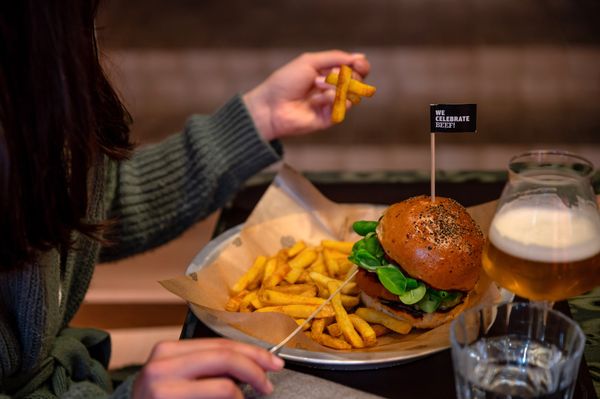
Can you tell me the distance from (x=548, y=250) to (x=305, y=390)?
0.39 meters

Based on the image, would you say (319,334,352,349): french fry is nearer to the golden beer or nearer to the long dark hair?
the golden beer

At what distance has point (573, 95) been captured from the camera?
360 centimetres

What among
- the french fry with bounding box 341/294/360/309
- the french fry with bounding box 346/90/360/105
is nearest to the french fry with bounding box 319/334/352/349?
the french fry with bounding box 341/294/360/309

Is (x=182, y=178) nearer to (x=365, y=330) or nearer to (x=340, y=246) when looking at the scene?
(x=340, y=246)

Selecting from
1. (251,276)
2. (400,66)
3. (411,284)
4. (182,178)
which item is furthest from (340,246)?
(400,66)

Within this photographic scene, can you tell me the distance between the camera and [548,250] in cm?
102

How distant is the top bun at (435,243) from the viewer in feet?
4.24

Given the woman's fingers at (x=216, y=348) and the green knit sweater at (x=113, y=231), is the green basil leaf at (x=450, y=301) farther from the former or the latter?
the green knit sweater at (x=113, y=231)

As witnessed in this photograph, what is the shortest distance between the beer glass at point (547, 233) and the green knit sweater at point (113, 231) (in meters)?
0.79

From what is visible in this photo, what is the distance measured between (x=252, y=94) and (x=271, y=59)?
1.91 m

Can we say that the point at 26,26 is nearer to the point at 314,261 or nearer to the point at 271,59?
the point at 314,261

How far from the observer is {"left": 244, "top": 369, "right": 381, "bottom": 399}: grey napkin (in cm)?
105

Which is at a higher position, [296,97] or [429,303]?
[296,97]

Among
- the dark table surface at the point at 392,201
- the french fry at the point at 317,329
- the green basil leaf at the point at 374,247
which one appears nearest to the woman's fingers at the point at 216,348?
the dark table surface at the point at 392,201
